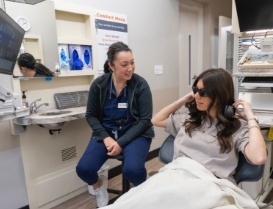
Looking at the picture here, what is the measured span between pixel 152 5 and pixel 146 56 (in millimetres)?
585

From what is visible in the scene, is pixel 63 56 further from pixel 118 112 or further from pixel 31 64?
pixel 118 112

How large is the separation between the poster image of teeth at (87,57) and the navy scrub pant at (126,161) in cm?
71

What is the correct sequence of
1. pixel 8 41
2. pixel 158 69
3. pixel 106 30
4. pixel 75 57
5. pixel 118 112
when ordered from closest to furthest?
pixel 8 41, pixel 118 112, pixel 75 57, pixel 106 30, pixel 158 69

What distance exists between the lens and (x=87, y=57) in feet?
6.90

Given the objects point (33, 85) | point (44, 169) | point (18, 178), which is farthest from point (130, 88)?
point (18, 178)

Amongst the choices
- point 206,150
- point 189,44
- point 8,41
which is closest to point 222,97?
point 206,150

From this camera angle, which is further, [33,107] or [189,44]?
[189,44]

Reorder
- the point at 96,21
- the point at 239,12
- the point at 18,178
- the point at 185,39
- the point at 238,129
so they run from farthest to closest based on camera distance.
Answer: the point at 185,39, the point at 96,21, the point at 239,12, the point at 18,178, the point at 238,129

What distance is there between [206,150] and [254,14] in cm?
133

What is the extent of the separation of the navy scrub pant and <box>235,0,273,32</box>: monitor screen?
125cm

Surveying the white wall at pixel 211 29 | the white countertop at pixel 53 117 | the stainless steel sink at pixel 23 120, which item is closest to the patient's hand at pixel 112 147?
the white countertop at pixel 53 117

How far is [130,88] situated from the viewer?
5.77 feet

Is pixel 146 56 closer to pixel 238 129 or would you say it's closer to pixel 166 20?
pixel 166 20

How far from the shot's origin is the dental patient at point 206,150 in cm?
84
